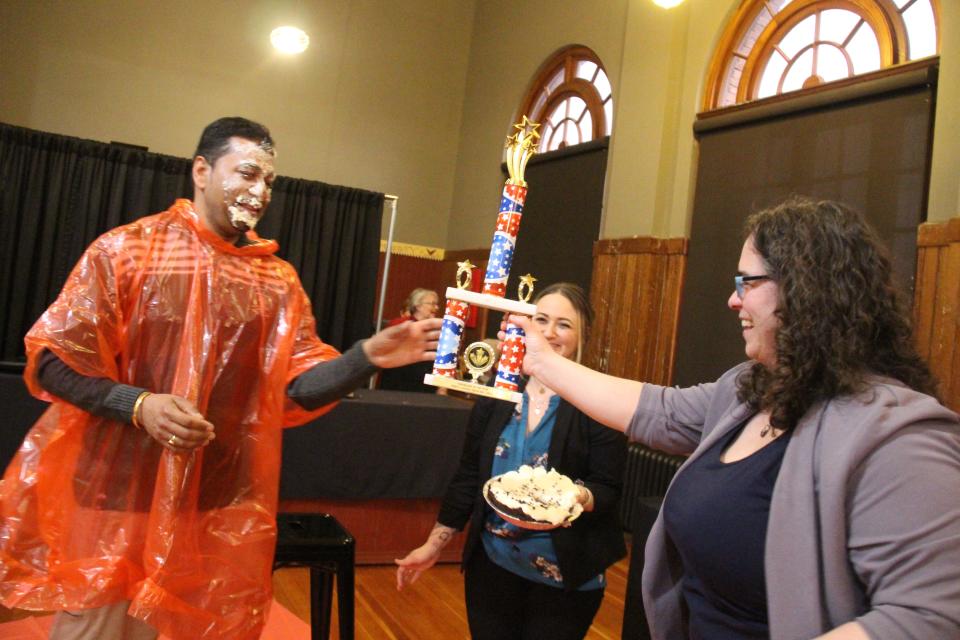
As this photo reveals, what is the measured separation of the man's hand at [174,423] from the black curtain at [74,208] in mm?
4453

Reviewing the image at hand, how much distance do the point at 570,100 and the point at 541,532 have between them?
17.9 ft

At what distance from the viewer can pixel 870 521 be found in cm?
93

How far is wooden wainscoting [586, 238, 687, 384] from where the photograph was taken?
4.97 m

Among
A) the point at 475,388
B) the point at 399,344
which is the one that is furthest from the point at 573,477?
the point at 399,344

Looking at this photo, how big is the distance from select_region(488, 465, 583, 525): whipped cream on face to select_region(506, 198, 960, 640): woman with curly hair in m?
0.37

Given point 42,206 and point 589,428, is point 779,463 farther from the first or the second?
point 42,206

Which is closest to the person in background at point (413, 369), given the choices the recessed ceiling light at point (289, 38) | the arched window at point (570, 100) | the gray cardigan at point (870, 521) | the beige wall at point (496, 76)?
the arched window at point (570, 100)

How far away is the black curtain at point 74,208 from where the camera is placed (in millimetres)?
5461

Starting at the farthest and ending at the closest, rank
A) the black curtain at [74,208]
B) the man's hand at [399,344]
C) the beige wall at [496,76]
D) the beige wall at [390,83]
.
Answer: the beige wall at [496,76] < the black curtain at [74,208] < the beige wall at [390,83] < the man's hand at [399,344]

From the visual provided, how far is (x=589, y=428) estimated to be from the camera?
1.87 m

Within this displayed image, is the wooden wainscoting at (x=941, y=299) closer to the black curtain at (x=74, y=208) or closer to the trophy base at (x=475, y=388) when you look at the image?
the trophy base at (x=475, y=388)

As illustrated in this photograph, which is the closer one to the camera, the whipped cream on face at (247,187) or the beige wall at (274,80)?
the whipped cream on face at (247,187)

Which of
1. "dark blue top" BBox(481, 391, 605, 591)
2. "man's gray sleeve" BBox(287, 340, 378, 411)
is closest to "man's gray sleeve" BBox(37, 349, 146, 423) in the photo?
"man's gray sleeve" BBox(287, 340, 378, 411)

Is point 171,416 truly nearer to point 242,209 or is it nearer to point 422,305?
point 242,209
